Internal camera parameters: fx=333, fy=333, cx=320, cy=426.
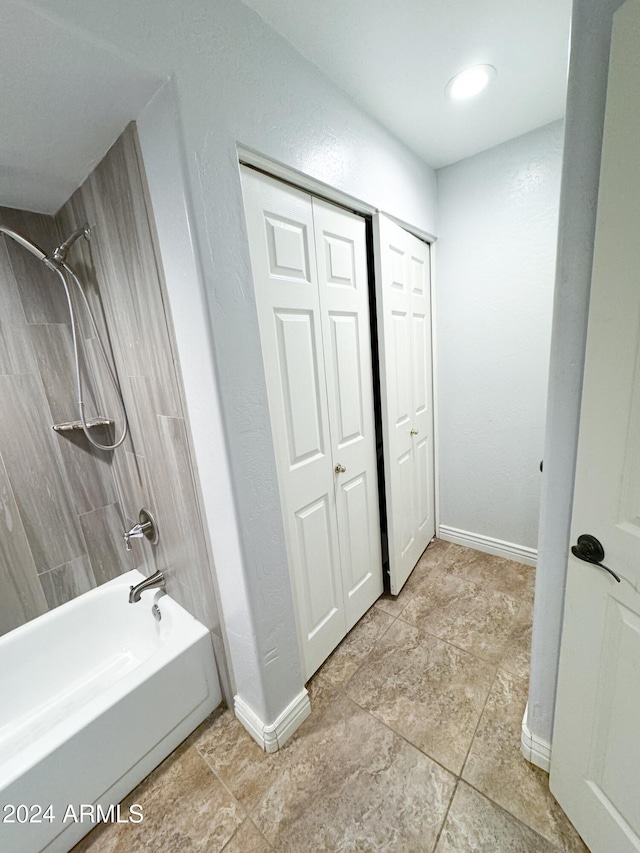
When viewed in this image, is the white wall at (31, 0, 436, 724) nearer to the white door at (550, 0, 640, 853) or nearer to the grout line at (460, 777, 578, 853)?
the grout line at (460, 777, 578, 853)

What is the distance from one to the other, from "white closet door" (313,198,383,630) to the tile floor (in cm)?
39

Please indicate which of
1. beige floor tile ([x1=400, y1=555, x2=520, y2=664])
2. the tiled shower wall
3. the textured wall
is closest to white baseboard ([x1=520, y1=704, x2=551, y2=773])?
beige floor tile ([x1=400, y1=555, x2=520, y2=664])

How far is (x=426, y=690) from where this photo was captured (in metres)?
1.41

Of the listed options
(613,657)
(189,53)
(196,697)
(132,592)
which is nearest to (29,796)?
(196,697)

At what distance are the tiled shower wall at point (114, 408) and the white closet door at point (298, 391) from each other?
1.04 ft

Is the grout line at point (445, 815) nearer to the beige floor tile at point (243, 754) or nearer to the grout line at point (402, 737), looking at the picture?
the grout line at point (402, 737)

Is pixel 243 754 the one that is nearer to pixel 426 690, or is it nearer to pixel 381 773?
pixel 381 773

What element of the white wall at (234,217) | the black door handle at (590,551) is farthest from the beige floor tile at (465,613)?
the black door handle at (590,551)

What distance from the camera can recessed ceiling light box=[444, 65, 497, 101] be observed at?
1257mm

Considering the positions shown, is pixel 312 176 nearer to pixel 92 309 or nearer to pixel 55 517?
pixel 92 309

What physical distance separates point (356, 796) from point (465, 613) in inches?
38.5

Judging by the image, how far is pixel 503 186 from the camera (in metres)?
1.80

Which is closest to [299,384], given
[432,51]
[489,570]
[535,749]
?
[432,51]

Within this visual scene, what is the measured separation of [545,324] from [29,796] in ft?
8.98
